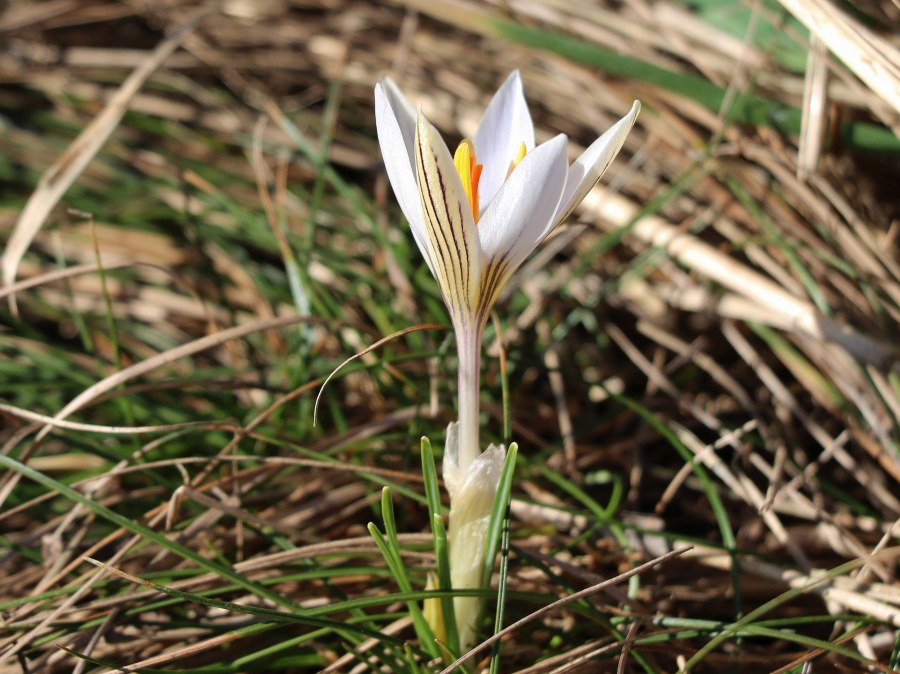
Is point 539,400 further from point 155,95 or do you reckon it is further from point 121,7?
point 121,7

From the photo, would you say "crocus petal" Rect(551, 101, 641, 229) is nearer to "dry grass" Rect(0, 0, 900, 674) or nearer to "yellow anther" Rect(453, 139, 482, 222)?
"yellow anther" Rect(453, 139, 482, 222)

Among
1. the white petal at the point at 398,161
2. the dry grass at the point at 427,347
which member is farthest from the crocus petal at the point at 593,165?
the dry grass at the point at 427,347

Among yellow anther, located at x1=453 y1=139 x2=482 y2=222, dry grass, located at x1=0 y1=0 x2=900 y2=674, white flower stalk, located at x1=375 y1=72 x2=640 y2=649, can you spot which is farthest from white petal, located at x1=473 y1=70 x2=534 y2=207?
dry grass, located at x1=0 y1=0 x2=900 y2=674

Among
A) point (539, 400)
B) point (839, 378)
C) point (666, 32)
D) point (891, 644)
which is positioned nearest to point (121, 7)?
point (666, 32)

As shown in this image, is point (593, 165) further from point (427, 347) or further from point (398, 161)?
point (427, 347)

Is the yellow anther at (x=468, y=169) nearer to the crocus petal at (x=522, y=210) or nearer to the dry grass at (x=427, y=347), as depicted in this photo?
the crocus petal at (x=522, y=210)

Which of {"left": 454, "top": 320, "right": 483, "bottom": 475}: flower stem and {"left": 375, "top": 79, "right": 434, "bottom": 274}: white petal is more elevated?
{"left": 375, "top": 79, "right": 434, "bottom": 274}: white petal

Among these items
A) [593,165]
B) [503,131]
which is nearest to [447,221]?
[593,165]
